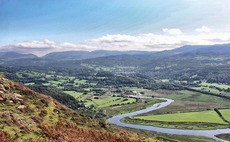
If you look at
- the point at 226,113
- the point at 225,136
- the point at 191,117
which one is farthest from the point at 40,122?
the point at 226,113

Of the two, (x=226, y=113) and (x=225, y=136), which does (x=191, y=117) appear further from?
(x=225, y=136)

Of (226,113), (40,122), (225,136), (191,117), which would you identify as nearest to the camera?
(40,122)

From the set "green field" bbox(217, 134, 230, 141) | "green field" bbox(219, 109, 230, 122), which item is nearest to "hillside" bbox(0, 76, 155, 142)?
"green field" bbox(217, 134, 230, 141)

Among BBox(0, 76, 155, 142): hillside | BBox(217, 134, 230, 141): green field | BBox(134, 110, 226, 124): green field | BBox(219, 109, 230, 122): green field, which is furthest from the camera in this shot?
BBox(219, 109, 230, 122): green field

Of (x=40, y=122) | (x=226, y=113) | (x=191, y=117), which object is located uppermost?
(x=40, y=122)

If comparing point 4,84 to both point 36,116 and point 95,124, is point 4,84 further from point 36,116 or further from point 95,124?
point 95,124

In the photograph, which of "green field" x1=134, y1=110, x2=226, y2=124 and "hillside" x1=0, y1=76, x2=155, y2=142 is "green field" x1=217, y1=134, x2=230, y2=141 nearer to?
"green field" x1=134, y1=110, x2=226, y2=124
